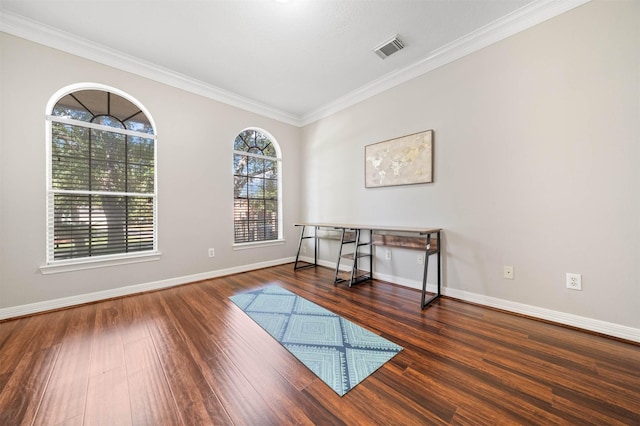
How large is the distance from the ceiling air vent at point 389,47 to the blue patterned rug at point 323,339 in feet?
9.02

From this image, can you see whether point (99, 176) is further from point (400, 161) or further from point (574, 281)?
point (574, 281)

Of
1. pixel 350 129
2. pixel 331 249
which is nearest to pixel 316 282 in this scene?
pixel 331 249

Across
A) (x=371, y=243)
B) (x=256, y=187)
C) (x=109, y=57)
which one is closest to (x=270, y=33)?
(x=109, y=57)

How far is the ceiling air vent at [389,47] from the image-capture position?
2391 mm

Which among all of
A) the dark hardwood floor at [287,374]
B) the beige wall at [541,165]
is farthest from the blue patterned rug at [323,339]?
the beige wall at [541,165]

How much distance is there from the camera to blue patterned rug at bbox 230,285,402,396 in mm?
1411

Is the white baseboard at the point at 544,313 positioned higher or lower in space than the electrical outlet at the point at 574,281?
lower

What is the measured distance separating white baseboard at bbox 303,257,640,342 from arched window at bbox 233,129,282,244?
2.44 m

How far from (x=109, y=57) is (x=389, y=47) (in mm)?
3024

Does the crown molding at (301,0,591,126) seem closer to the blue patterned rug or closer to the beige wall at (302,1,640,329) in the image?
the beige wall at (302,1,640,329)

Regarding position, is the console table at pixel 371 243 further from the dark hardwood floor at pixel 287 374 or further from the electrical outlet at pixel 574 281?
the electrical outlet at pixel 574 281

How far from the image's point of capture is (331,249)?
12.8ft

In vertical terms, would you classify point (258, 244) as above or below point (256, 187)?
below

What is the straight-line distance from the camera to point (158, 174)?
9.50ft
